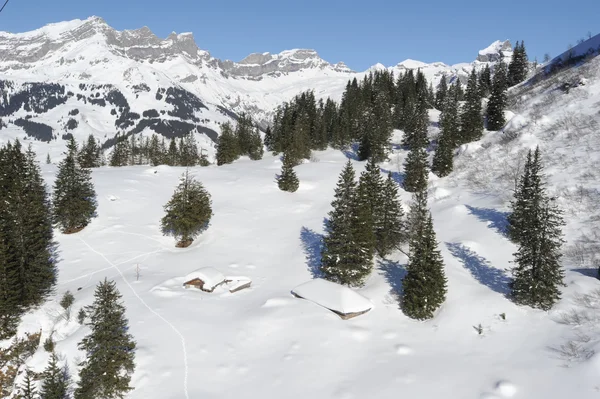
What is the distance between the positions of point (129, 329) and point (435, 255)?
26.1m

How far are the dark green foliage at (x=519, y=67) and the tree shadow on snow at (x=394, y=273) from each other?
10522 centimetres

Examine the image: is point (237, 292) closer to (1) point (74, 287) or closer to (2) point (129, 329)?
(2) point (129, 329)

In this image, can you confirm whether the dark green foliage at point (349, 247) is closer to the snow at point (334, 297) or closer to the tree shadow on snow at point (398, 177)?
the snow at point (334, 297)

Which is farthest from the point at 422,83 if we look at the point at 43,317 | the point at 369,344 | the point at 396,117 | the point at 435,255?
the point at 43,317

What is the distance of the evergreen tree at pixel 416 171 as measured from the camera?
62.1 meters

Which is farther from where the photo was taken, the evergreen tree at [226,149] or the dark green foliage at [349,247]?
the evergreen tree at [226,149]

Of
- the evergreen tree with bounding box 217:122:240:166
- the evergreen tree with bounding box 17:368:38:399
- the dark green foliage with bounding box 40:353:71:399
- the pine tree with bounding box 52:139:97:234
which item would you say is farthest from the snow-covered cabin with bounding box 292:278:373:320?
the evergreen tree with bounding box 217:122:240:166

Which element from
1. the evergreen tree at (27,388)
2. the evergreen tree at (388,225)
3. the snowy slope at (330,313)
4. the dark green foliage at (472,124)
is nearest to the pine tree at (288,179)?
the snowy slope at (330,313)

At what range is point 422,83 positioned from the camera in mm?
120688

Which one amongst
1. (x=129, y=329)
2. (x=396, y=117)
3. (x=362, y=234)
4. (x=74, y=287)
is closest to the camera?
(x=129, y=329)

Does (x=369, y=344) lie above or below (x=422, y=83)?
below

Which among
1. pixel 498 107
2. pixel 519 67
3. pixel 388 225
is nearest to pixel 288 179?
pixel 388 225

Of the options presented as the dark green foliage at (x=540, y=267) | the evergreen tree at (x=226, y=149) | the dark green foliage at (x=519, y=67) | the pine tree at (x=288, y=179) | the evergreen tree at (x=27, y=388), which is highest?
the dark green foliage at (x=519, y=67)

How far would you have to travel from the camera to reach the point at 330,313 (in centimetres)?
3020
